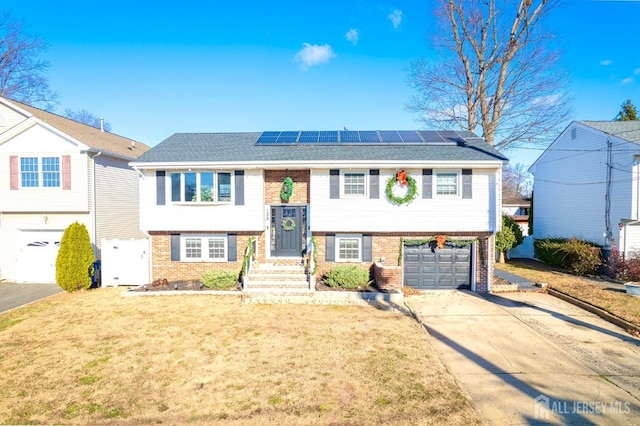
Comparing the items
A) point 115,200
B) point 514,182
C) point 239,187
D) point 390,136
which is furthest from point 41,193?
point 514,182

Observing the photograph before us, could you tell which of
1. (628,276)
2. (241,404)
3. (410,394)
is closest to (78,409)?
(241,404)

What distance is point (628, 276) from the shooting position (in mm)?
13969

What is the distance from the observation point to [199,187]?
12438mm

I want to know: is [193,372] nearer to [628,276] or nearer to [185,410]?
[185,410]

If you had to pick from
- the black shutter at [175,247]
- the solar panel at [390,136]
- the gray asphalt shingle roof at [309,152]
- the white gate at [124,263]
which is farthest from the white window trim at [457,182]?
the white gate at [124,263]

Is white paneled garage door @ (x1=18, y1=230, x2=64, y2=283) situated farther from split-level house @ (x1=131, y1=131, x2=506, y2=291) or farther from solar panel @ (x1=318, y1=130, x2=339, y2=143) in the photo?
solar panel @ (x1=318, y1=130, x2=339, y2=143)

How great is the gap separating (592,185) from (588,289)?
744 cm

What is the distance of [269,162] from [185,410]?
8786mm

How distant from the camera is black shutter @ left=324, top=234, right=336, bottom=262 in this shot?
12.6 metres

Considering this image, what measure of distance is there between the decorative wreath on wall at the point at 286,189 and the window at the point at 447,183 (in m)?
6.04

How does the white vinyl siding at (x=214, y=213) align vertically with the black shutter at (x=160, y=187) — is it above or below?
below

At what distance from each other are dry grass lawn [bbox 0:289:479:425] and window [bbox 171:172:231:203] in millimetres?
4476

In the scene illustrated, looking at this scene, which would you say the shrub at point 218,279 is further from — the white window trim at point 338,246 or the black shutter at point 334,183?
the black shutter at point 334,183

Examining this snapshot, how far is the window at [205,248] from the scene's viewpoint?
12789mm
